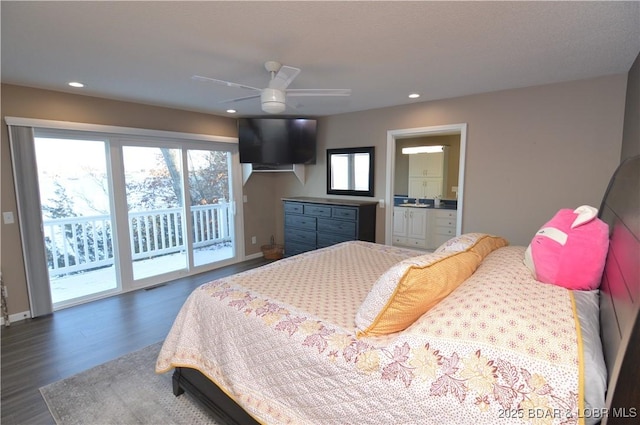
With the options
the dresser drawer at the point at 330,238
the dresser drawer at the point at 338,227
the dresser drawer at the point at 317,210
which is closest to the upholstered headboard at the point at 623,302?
the dresser drawer at the point at 338,227

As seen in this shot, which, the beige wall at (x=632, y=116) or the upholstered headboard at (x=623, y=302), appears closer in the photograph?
the upholstered headboard at (x=623, y=302)

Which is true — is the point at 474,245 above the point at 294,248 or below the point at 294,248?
above

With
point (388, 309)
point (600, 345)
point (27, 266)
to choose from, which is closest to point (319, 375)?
point (388, 309)

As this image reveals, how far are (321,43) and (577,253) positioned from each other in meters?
1.87

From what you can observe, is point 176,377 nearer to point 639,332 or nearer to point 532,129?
point 639,332

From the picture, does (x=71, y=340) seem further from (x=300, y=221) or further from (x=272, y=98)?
(x=300, y=221)

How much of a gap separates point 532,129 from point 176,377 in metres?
3.86

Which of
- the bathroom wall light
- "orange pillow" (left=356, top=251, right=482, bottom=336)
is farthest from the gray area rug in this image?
the bathroom wall light

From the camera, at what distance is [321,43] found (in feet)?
6.83

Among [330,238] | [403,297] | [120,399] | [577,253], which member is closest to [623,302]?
[577,253]

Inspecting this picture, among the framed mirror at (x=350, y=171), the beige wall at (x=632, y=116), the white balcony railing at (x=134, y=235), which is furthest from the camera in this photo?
the framed mirror at (x=350, y=171)

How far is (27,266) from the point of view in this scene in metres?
3.15

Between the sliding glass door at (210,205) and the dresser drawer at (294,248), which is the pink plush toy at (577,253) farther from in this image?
the sliding glass door at (210,205)

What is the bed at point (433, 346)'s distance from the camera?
0.90m
